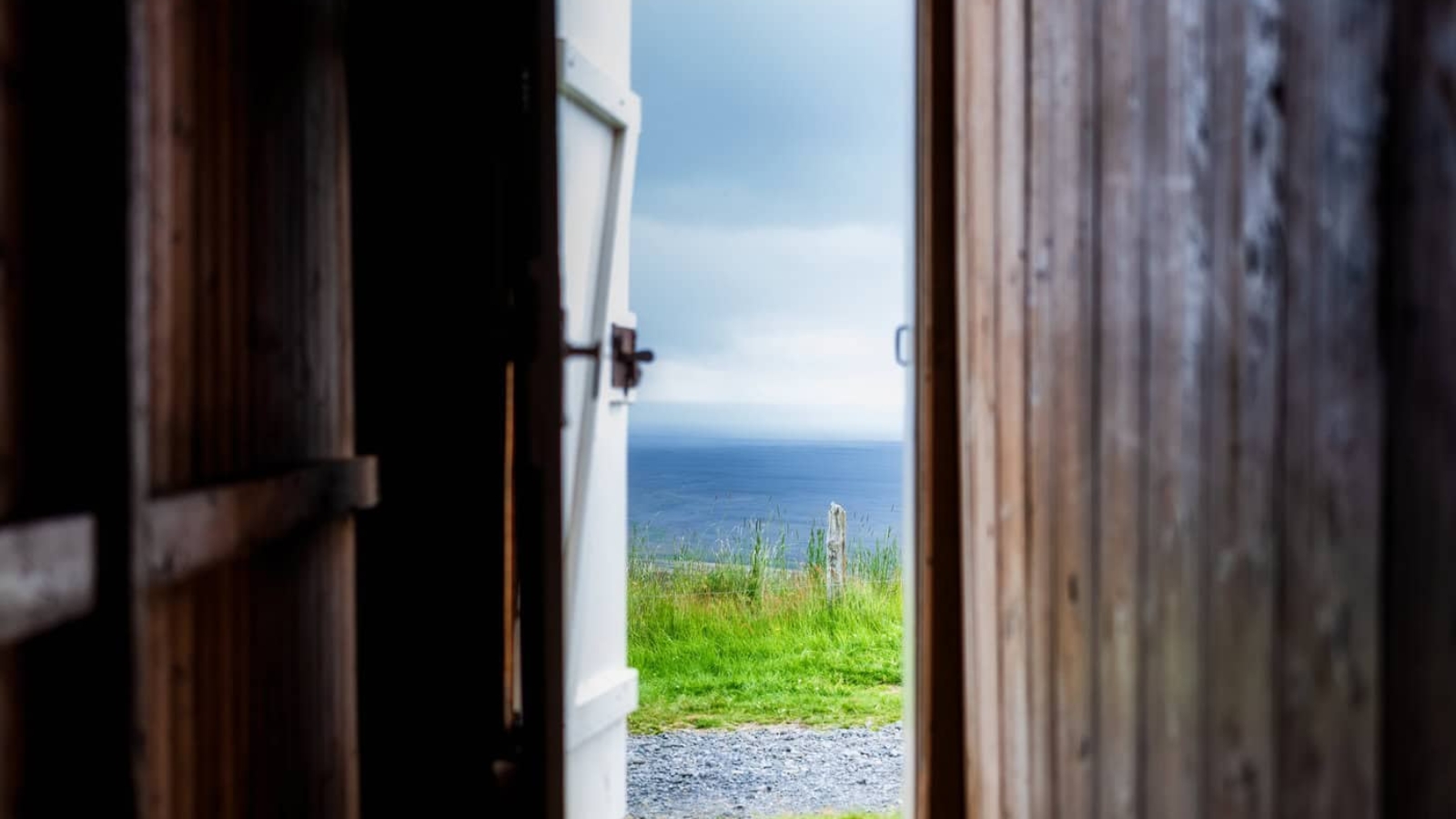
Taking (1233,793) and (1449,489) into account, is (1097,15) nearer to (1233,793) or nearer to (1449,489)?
(1449,489)

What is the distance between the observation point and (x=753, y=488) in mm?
A: 13828

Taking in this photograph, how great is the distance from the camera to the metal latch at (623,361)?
2.64 m

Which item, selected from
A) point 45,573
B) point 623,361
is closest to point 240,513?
point 45,573

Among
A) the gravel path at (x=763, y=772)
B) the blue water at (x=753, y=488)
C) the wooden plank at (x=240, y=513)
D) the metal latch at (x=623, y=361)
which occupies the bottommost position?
the gravel path at (x=763, y=772)

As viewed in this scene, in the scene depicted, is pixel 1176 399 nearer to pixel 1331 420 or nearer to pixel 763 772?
pixel 1331 420

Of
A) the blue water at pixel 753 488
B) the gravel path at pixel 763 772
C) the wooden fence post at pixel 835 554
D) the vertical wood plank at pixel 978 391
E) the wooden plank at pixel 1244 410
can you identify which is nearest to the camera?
the wooden plank at pixel 1244 410

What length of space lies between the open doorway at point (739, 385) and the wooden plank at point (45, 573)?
1106mm

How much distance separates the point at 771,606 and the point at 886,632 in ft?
2.22

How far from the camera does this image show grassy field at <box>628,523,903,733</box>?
4.43m

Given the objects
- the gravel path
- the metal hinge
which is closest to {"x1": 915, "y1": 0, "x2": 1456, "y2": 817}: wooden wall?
the metal hinge

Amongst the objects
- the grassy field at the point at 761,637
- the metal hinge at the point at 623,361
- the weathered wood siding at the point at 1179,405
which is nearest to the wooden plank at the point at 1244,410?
the weathered wood siding at the point at 1179,405

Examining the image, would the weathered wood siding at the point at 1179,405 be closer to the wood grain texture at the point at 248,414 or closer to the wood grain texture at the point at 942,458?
the wood grain texture at the point at 942,458

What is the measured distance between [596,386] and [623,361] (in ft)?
0.74

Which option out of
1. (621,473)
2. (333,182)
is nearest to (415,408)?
(333,182)
